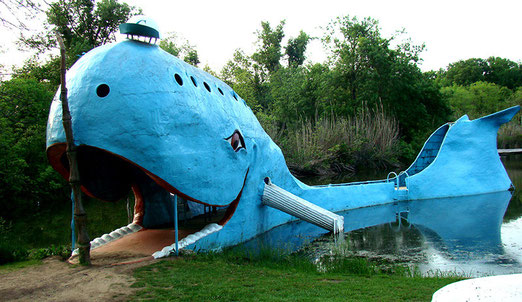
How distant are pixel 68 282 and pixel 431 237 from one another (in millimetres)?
9888

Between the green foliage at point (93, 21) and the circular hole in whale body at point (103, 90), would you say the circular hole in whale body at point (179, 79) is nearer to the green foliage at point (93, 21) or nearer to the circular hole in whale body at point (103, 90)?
the circular hole in whale body at point (103, 90)

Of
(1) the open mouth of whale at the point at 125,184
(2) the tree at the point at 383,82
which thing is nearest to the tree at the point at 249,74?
(2) the tree at the point at 383,82

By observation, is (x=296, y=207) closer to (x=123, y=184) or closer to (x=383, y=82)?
(x=123, y=184)

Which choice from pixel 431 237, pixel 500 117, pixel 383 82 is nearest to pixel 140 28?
pixel 431 237

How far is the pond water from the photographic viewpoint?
31.6ft

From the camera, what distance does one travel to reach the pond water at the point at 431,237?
962 cm

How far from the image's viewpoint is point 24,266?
24.4 feet

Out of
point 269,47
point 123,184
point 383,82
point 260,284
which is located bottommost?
point 260,284

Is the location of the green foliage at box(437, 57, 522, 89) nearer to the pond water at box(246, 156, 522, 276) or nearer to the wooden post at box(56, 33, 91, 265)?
the pond water at box(246, 156, 522, 276)

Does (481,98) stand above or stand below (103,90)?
above

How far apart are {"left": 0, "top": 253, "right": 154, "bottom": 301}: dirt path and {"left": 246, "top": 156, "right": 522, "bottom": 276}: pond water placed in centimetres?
456

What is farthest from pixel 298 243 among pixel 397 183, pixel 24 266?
pixel 397 183

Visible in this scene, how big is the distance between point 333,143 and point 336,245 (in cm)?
2140

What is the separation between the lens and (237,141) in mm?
10633
